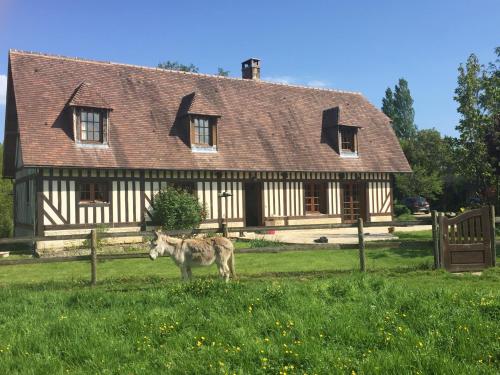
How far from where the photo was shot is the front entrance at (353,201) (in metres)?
24.7

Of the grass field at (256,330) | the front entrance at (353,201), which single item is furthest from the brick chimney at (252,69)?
the grass field at (256,330)

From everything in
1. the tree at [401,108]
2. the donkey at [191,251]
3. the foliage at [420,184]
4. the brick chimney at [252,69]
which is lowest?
the donkey at [191,251]

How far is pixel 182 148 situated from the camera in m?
20.4

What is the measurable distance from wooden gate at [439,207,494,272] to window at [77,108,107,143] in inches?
519

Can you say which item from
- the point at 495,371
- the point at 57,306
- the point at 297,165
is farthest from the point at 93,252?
the point at 297,165

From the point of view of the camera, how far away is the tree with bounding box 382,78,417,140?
71.1 metres

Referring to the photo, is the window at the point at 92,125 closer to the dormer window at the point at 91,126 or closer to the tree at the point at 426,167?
the dormer window at the point at 91,126

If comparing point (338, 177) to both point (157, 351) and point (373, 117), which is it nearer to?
point (373, 117)

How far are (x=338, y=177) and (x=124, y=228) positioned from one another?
10987 millimetres

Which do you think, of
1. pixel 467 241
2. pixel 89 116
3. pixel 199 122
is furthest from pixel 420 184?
pixel 467 241

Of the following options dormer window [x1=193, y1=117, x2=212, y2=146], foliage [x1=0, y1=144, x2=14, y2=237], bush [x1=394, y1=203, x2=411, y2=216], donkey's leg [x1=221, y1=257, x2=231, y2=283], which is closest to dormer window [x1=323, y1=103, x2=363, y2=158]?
dormer window [x1=193, y1=117, x2=212, y2=146]

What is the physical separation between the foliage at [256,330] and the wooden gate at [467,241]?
134 inches

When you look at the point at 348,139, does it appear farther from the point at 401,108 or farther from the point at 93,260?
the point at 401,108

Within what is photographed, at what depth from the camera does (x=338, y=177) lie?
24.2m
